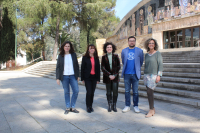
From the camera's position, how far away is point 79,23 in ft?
71.9

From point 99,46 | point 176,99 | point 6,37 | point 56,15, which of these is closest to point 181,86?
point 176,99

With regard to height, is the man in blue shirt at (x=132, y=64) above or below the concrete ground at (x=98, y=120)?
above

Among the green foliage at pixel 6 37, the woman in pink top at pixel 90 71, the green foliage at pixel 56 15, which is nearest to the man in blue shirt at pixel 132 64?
the woman in pink top at pixel 90 71

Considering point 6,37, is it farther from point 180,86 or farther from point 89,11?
point 180,86

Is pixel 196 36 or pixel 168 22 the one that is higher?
pixel 168 22

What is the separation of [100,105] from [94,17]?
1823 centimetres

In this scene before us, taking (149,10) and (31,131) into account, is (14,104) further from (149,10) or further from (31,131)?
(149,10)

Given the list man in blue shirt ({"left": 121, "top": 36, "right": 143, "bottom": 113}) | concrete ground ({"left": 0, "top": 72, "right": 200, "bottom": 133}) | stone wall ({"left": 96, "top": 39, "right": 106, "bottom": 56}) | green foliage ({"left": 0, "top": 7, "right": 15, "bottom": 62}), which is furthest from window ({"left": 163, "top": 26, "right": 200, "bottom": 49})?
green foliage ({"left": 0, "top": 7, "right": 15, "bottom": 62})

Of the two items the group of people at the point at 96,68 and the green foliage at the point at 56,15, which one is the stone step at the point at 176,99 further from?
the green foliage at the point at 56,15

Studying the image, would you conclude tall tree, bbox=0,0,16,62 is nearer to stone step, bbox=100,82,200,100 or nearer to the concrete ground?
the concrete ground

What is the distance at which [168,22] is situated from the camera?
58.0 feet

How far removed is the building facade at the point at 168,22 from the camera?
1598 cm

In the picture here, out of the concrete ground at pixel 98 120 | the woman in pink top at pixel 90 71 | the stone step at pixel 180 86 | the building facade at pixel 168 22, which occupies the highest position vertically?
the building facade at pixel 168 22

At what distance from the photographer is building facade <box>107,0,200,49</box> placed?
15976 millimetres
